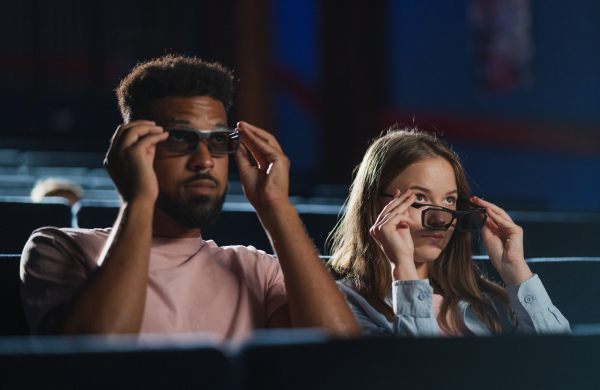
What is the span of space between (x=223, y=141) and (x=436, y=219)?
1.66 ft

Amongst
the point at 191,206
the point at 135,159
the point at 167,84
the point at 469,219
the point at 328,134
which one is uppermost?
the point at 167,84

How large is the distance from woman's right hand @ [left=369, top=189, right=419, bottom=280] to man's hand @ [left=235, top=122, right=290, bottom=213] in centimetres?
22

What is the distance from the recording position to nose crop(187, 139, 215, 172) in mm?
1227

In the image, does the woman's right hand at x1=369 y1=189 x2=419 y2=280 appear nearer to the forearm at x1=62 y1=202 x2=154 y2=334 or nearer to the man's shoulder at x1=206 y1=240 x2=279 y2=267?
the man's shoulder at x1=206 y1=240 x2=279 y2=267

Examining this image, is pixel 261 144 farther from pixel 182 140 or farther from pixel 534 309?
pixel 534 309

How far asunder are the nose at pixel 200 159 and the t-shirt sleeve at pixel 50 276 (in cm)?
25

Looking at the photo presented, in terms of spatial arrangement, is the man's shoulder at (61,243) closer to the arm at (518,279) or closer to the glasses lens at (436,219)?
the glasses lens at (436,219)

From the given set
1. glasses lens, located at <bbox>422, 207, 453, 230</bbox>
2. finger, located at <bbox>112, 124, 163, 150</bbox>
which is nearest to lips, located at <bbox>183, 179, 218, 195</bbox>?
finger, located at <bbox>112, 124, 163, 150</bbox>

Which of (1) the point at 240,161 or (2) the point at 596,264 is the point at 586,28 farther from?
(1) the point at 240,161

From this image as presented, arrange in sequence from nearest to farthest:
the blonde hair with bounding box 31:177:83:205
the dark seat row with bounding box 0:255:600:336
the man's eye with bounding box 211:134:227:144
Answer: the man's eye with bounding box 211:134:227:144, the dark seat row with bounding box 0:255:600:336, the blonde hair with bounding box 31:177:83:205

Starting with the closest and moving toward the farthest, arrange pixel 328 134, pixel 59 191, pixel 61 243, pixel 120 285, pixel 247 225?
pixel 120 285 → pixel 61 243 → pixel 247 225 → pixel 59 191 → pixel 328 134

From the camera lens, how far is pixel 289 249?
1262 mm

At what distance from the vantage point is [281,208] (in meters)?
1.30

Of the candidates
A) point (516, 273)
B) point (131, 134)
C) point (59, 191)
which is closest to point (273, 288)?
point (131, 134)
